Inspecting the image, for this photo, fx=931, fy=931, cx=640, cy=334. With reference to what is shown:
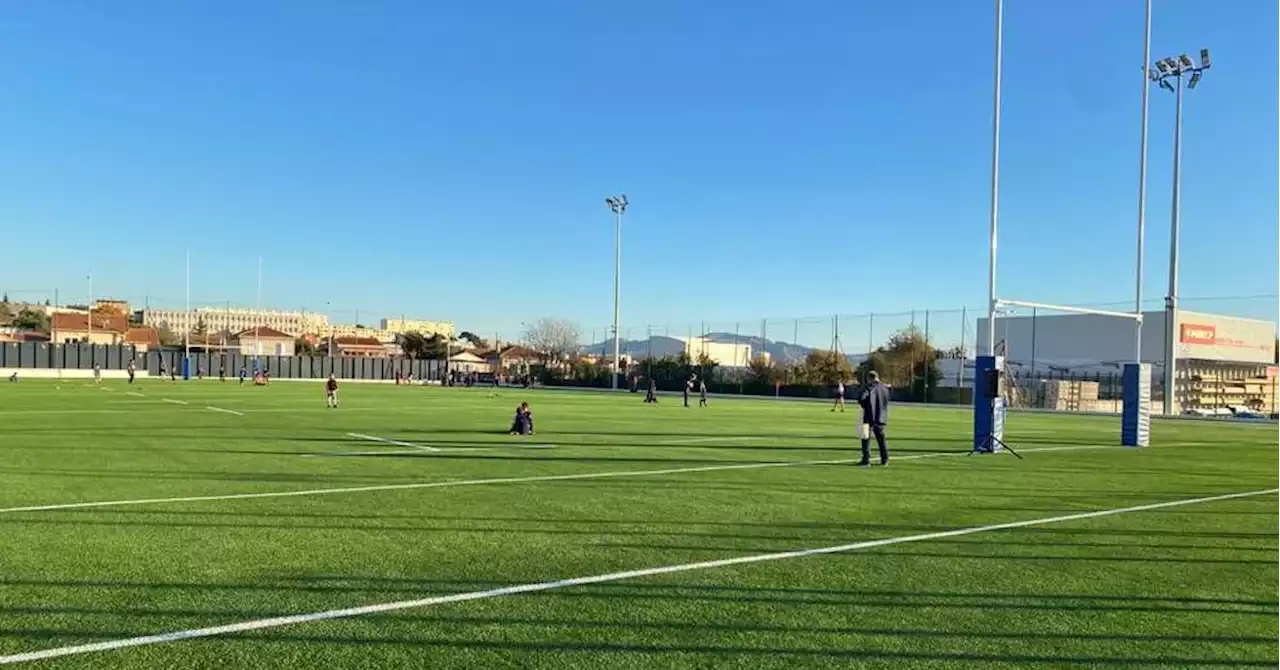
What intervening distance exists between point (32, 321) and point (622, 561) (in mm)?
177231

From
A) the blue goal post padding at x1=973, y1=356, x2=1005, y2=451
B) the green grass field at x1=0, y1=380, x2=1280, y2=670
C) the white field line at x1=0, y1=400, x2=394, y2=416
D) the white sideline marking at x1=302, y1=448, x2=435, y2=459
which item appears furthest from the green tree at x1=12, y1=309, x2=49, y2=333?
the blue goal post padding at x1=973, y1=356, x2=1005, y2=451

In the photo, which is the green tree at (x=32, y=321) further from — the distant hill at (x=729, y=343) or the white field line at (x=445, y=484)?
the white field line at (x=445, y=484)

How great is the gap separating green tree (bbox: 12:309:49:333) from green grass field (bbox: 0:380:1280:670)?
15714 centimetres

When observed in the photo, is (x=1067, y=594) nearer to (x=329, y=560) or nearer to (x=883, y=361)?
(x=329, y=560)

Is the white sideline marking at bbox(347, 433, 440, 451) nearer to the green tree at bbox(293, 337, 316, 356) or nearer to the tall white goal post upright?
the tall white goal post upright

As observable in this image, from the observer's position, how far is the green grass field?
18.5ft

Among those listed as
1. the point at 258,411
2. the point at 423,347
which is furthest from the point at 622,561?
the point at 423,347

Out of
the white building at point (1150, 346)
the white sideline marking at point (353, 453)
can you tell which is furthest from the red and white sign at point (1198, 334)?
the white sideline marking at point (353, 453)

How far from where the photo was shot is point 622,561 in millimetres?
7973

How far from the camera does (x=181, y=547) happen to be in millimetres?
8188

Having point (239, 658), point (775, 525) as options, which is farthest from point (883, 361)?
point (239, 658)

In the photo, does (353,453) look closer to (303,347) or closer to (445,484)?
(445,484)

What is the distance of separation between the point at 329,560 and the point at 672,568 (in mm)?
2867

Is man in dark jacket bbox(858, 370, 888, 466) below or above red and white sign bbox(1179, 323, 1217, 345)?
below
